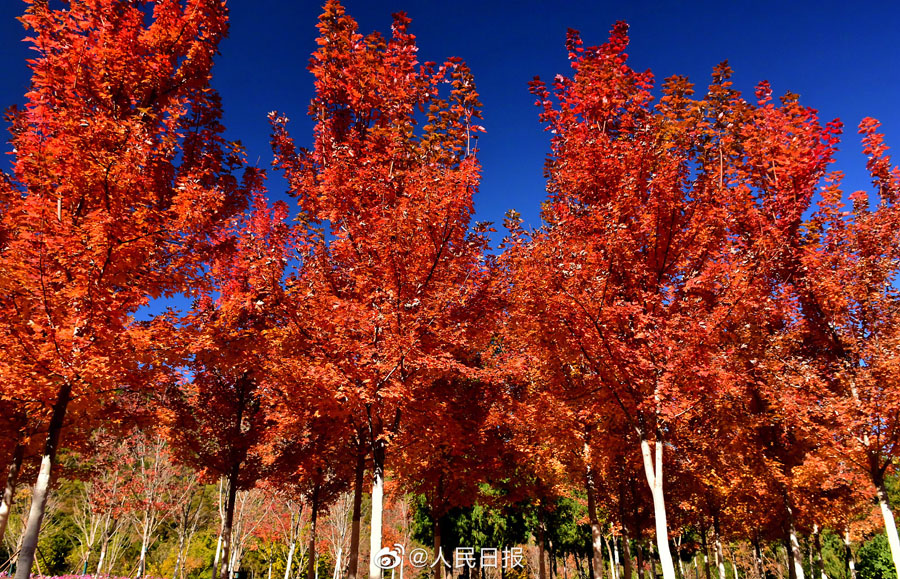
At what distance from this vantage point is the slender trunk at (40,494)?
5.19 meters

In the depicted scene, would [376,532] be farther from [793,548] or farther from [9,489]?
[793,548]

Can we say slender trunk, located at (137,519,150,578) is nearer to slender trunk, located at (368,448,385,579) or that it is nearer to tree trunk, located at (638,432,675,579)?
slender trunk, located at (368,448,385,579)

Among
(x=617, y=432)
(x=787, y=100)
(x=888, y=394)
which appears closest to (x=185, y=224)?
(x=617, y=432)

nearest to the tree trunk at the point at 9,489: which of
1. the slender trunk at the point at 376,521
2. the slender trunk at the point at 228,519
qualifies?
the slender trunk at the point at 228,519

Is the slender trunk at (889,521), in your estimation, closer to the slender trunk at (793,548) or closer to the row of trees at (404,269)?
the row of trees at (404,269)

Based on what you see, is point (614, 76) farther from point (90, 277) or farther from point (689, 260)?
point (90, 277)

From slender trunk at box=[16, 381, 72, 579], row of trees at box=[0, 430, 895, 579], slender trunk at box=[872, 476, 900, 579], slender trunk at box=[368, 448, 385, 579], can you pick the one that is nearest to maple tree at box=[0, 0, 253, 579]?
slender trunk at box=[16, 381, 72, 579]

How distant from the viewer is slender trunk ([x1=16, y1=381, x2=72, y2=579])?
5.19 m

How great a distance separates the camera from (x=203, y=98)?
8.01 meters

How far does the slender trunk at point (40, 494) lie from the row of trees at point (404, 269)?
31 mm

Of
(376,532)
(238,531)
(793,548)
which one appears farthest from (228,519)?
(793,548)

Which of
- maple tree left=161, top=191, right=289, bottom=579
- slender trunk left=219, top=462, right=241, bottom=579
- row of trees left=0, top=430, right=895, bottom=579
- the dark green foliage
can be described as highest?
maple tree left=161, top=191, right=289, bottom=579

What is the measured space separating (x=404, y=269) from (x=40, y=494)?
5532 millimetres

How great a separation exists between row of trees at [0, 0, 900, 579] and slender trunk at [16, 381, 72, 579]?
0.03 m
